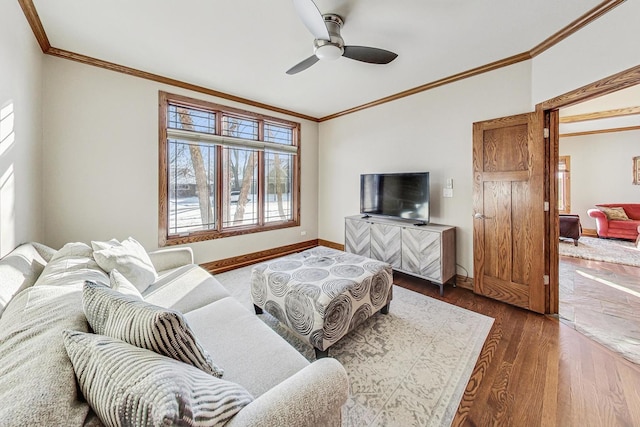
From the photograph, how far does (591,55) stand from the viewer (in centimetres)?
206

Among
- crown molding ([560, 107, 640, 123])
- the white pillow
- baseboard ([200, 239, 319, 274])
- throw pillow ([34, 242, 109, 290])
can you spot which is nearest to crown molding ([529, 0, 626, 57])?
crown molding ([560, 107, 640, 123])

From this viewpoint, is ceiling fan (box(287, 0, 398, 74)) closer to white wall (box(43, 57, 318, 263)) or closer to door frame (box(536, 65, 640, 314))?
door frame (box(536, 65, 640, 314))

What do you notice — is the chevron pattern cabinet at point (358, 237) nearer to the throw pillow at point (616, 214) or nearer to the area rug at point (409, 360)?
the area rug at point (409, 360)

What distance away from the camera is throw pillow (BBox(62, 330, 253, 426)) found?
2.02 feet

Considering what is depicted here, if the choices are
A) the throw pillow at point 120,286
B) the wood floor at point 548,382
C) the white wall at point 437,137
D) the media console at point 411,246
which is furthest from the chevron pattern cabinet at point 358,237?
the throw pillow at point 120,286

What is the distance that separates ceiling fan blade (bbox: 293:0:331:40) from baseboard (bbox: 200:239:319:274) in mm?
3204

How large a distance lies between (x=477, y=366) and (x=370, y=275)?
0.99 m

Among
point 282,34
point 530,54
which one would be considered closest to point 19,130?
point 282,34

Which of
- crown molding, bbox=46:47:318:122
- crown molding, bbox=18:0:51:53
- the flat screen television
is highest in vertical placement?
crown molding, bbox=46:47:318:122

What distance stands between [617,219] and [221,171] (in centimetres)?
803

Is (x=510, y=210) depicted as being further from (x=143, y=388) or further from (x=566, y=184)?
(x=566, y=184)

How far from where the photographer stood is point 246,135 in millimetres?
4172

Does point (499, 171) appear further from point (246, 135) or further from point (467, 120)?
point (246, 135)

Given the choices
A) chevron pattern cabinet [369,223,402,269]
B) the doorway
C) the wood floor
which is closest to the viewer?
the wood floor
